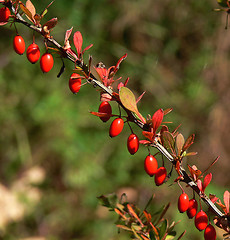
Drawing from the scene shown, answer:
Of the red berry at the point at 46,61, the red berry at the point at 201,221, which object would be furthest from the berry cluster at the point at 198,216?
the red berry at the point at 46,61

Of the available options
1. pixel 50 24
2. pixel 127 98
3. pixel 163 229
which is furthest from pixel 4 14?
pixel 163 229

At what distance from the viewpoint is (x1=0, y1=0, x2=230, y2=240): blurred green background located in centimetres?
232

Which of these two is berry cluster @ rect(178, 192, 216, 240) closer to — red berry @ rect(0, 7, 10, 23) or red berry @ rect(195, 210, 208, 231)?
red berry @ rect(195, 210, 208, 231)

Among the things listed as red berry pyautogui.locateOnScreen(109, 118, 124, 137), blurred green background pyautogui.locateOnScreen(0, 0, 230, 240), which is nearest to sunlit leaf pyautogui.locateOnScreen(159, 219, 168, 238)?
red berry pyautogui.locateOnScreen(109, 118, 124, 137)

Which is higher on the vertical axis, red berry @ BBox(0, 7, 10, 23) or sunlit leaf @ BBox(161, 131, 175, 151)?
red berry @ BBox(0, 7, 10, 23)

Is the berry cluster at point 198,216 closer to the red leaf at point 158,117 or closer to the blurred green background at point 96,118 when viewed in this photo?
the red leaf at point 158,117

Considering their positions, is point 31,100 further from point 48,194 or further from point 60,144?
point 48,194

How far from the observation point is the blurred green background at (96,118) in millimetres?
2322

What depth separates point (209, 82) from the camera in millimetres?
2982

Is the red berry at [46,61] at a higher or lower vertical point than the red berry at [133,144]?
higher

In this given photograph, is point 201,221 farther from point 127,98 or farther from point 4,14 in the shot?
point 4,14

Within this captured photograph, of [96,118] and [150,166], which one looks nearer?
[150,166]

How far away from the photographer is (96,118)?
8.58 feet

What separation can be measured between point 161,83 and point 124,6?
2.32 ft
